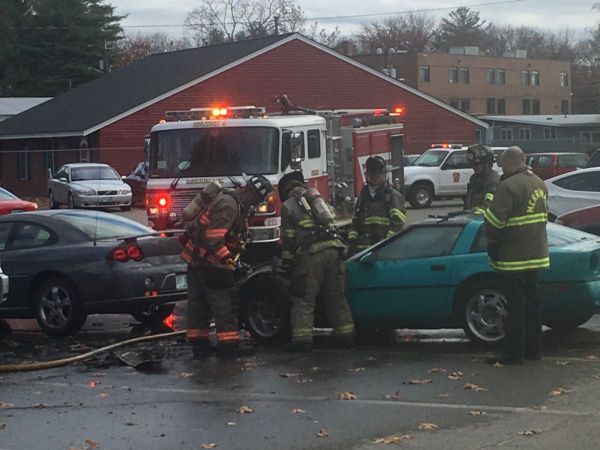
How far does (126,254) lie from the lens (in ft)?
41.1

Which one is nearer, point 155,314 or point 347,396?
point 347,396

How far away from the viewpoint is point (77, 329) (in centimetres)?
1279

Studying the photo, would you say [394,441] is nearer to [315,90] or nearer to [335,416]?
[335,416]

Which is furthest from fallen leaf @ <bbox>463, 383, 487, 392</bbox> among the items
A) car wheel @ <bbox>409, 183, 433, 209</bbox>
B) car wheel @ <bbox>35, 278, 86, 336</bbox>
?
car wheel @ <bbox>409, 183, 433, 209</bbox>

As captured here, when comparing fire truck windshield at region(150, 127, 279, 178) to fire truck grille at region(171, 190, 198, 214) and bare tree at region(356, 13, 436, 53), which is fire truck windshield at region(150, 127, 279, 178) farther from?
bare tree at region(356, 13, 436, 53)

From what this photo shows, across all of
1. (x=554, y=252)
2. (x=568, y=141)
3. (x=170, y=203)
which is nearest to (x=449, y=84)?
(x=568, y=141)

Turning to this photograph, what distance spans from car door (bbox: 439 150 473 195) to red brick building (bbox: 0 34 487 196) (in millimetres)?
9589

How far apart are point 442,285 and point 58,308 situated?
4657 mm

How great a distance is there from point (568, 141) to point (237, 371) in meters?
59.0

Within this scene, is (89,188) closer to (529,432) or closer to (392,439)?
(392,439)

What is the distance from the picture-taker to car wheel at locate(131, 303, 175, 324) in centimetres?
1391

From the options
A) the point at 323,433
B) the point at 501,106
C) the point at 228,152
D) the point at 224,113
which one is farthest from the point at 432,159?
the point at 501,106

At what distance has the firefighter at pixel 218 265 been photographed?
1078 centimetres

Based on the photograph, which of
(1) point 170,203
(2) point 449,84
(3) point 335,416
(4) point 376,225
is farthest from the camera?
(2) point 449,84
